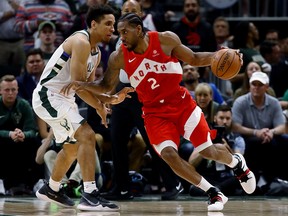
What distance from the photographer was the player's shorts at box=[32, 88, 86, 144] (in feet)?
28.1

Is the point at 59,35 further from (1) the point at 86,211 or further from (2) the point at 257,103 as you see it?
(1) the point at 86,211

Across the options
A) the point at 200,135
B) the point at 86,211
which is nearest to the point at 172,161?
the point at 200,135

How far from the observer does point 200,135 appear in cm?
852

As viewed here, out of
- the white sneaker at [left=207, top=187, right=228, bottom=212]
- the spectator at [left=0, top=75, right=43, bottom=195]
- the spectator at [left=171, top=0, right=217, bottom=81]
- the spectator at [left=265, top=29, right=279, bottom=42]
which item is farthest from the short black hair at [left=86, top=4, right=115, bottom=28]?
the spectator at [left=265, top=29, right=279, bottom=42]

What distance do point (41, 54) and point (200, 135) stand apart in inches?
178

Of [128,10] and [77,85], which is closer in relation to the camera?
[77,85]

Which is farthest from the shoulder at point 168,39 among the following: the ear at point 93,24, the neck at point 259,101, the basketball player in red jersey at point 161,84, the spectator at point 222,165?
the neck at point 259,101

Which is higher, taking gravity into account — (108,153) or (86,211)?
(86,211)

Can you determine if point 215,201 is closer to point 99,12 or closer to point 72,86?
point 72,86

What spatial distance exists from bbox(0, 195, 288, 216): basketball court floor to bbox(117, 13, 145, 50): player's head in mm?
1629

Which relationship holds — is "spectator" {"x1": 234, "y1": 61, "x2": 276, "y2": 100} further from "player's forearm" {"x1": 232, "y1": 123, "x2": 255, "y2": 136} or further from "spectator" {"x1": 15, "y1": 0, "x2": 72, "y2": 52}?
"spectator" {"x1": 15, "y1": 0, "x2": 72, "y2": 52}

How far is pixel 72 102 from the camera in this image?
346 inches

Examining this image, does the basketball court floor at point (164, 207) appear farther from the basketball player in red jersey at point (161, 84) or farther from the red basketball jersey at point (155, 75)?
the red basketball jersey at point (155, 75)

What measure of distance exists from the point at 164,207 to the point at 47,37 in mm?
4736
